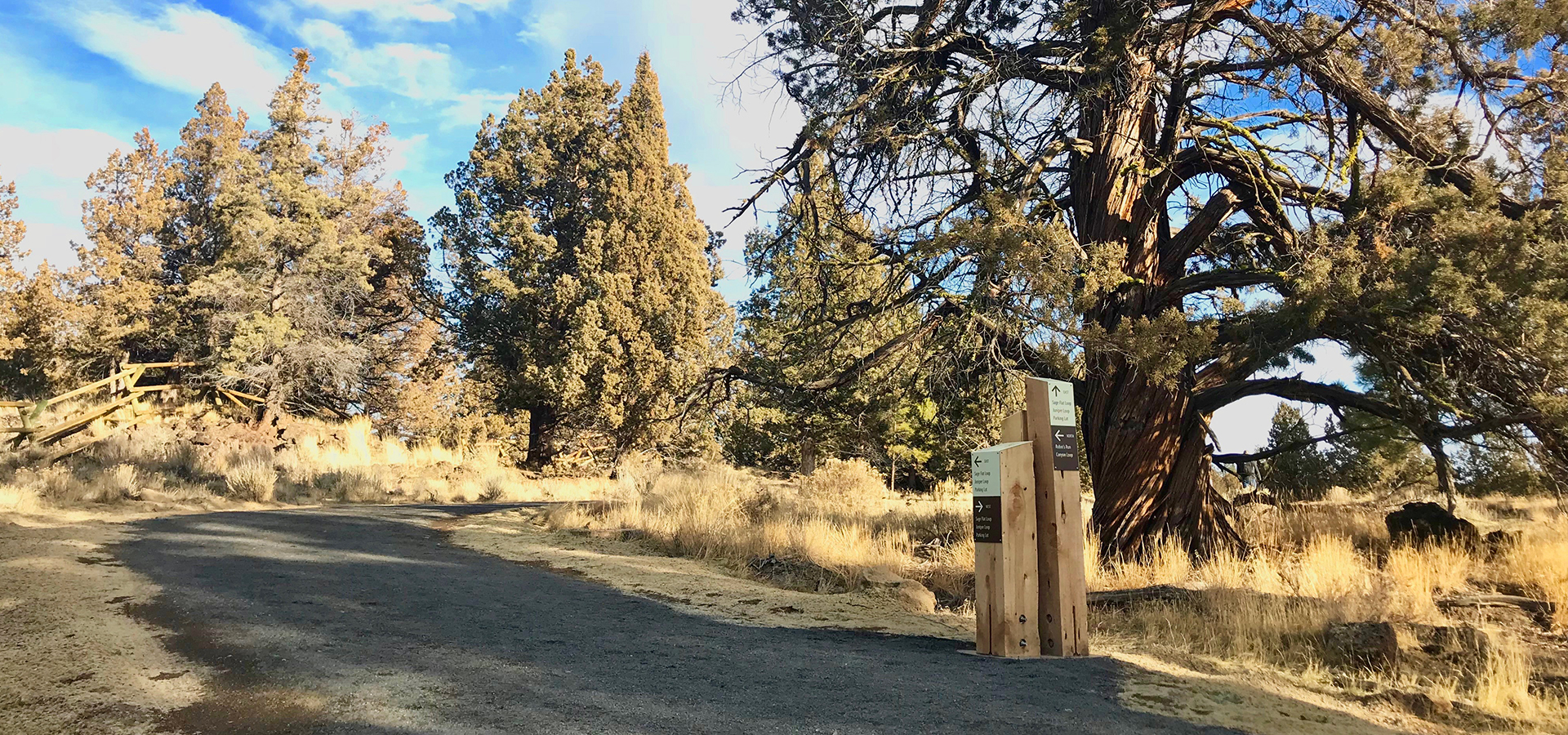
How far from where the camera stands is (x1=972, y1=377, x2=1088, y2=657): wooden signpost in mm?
5863

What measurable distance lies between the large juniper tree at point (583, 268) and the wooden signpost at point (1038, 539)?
15.9m

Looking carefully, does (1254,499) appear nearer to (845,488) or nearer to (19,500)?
(845,488)

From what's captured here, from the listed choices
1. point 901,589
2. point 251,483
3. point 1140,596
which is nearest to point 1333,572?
point 1140,596

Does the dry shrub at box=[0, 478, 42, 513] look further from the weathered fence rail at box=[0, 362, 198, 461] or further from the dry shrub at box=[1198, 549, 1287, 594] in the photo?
the dry shrub at box=[1198, 549, 1287, 594]

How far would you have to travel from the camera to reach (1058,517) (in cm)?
604

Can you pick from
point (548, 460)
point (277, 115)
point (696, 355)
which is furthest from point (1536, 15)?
point (277, 115)

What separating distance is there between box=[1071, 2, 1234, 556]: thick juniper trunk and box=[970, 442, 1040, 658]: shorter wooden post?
3719 millimetres

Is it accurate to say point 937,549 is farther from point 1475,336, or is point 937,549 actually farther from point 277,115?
point 277,115

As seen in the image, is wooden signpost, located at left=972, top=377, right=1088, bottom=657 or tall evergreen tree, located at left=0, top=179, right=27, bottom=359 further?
tall evergreen tree, located at left=0, top=179, right=27, bottom=359

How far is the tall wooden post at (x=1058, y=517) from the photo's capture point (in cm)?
590

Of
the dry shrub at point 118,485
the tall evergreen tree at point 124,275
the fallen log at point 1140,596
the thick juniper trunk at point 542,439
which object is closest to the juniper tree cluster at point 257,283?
the tall evergreen tree at point 124,275

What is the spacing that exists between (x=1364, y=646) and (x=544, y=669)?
5.19 meters

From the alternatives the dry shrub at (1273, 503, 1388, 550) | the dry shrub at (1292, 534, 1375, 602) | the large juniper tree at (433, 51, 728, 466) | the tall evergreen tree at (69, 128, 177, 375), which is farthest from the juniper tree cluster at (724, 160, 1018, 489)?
the tall evergreen tree at (69, 128, 177, 375)

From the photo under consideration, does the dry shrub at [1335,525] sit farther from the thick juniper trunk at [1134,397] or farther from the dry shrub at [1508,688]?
the dry shrub at [1508,688]
